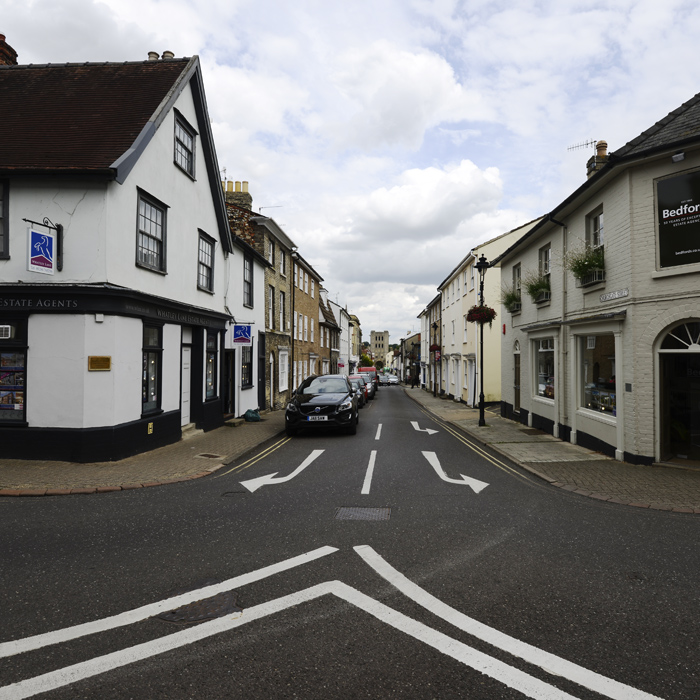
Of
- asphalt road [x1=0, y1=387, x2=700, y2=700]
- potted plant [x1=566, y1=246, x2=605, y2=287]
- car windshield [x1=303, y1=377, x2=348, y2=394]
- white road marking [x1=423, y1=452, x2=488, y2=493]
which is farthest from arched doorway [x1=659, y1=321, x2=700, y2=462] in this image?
car windshield [x1=303, y1=377, x2=348, y2=394]

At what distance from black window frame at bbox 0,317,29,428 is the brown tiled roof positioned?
3.02 m

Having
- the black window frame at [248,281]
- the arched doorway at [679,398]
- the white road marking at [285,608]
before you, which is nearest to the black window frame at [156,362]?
the black window frame at [248,281]

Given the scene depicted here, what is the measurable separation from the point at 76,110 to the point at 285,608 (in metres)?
12.4

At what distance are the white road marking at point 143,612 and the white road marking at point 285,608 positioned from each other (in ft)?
1.33

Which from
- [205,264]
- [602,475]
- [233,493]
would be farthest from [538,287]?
[233,493]

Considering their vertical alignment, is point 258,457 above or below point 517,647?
below

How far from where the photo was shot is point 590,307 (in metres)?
11.8

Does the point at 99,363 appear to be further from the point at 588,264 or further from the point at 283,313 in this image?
the point at 283,313

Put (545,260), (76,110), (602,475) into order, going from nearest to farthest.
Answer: (602,475), (76,110), (545,260)

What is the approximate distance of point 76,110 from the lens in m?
11.4

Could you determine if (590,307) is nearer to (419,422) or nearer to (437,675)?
(419,422)

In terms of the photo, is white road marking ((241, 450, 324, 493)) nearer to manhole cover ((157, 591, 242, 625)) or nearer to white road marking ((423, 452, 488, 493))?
white road marking ((423, 452, 488, 493))

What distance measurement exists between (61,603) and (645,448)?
393 inches

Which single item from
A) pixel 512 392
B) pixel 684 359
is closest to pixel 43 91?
pixel 684 359
